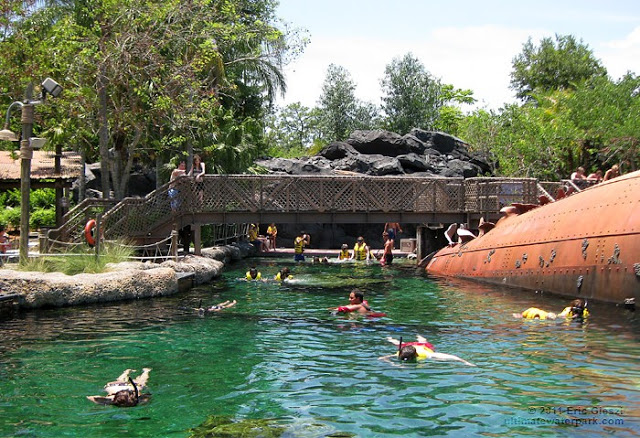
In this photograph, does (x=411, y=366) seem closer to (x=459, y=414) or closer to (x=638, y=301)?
(x=459, y=414)

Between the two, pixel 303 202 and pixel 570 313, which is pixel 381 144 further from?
pixel 570 313

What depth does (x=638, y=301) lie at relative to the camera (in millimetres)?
13977

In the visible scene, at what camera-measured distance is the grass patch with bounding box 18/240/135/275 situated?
632 inches

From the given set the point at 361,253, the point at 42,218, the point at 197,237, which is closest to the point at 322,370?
the point at 197,237

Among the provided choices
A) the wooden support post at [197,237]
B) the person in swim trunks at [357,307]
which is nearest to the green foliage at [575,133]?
the wooden support post at [197,237]

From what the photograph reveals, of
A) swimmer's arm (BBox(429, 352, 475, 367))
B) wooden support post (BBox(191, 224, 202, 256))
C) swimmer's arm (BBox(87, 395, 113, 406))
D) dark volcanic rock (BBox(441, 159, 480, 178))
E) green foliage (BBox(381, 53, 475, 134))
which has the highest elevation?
green foliage (BBox(381, 53, 475, 134))

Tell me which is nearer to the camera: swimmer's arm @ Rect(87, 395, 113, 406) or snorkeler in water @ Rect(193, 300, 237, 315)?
swimmer's arm @ Rect(87, 395, 113, 406)

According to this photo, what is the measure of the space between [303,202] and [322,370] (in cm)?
1435

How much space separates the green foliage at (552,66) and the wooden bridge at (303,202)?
96.2 ft

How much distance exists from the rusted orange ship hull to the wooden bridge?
162 inches

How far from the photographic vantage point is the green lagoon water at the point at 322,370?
7.36m

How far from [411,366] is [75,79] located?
1876 cm

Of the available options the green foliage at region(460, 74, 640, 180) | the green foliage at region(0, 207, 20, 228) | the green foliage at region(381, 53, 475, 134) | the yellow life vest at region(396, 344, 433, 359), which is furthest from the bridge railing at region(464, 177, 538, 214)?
the green foliage at region(381, 53, 475, 134)

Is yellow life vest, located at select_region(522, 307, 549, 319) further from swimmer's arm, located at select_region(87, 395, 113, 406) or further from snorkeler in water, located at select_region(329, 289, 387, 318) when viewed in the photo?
swimmer's arm, located at select_region(87, 395, 113, 406)
